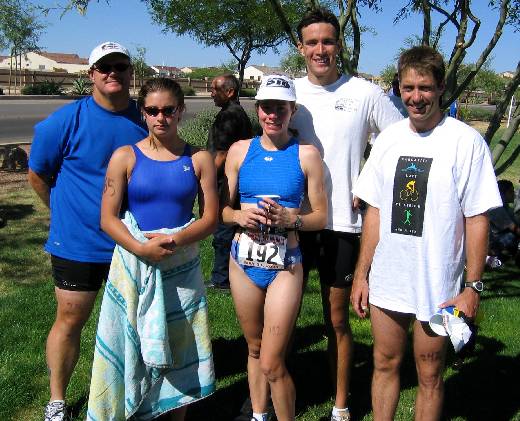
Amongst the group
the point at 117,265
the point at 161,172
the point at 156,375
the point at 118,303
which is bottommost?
the point at 156,375

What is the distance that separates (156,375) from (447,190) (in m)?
1.66

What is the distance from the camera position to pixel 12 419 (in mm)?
3418

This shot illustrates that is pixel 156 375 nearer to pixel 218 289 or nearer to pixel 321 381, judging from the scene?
pixel 321 381

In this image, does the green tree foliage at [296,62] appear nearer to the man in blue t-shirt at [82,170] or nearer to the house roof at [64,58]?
the man in blue t-shirt at [82,170]

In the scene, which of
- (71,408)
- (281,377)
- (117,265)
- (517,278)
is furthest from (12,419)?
(517,278)

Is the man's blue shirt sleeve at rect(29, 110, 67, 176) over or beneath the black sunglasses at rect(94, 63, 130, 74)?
beneath

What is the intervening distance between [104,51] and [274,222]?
48.0 inches

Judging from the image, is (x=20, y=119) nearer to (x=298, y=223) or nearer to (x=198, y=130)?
(x=198, y=130)

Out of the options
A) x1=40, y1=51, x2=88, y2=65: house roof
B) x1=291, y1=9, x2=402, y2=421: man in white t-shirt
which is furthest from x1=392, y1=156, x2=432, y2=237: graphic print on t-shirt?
x1=40, y1=51, x2=88, y2=65: house roof

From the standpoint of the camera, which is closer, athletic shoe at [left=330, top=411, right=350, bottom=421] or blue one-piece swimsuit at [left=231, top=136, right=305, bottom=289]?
blue one-piece swimsuit at [left=231, top=136, right=305, bottom=289]

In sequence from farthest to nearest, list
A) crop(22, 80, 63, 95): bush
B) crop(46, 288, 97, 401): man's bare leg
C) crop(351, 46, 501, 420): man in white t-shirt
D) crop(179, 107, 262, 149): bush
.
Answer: crop(22, 80, 63, 95): bush
crop(179, 107, 262, 149): bush
crop(46, 288, 97, 401): man's bare leg
crop(351, 46, 501, 420): man in white t-shirt

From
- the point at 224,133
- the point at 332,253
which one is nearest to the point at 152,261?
the point at 332,253

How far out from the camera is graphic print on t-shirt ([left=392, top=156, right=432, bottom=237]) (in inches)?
101

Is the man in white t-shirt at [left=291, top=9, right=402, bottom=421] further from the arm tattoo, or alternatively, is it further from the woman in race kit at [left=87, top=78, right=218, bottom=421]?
the arm tattoo
